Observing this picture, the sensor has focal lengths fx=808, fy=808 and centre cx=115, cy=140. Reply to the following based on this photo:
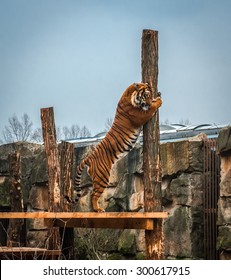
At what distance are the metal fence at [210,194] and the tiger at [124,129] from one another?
165 cm

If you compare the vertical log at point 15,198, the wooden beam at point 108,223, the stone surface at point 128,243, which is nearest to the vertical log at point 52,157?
the wooden beam at point 108,223

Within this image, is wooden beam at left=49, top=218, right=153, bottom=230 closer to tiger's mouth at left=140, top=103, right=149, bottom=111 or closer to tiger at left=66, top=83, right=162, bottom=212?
tiger at left=66, top=83, right=162, bottom=212

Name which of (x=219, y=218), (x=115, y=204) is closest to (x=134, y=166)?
(x=115, y=204)

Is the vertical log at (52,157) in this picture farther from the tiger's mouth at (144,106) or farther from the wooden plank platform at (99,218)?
the tiger's mouth at (144,106)

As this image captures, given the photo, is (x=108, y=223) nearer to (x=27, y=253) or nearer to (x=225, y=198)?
(x=27, y=253)

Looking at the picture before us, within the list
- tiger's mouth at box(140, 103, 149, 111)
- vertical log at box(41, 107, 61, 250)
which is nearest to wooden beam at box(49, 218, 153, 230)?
vertical log at box(41, 107, 61, 250)

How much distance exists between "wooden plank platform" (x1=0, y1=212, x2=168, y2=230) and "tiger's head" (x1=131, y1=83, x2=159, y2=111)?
0.99 m

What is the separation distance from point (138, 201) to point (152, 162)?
102 inches

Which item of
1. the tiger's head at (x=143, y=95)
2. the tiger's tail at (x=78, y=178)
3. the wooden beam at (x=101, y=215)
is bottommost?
the wooden beam at (x=101, y=215)

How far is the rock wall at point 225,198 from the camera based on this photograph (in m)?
8.53

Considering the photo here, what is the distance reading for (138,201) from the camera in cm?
980

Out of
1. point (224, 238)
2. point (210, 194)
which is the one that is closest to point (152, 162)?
point (224, 238)

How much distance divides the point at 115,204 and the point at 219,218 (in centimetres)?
191

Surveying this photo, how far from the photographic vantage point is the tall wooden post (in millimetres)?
7258
